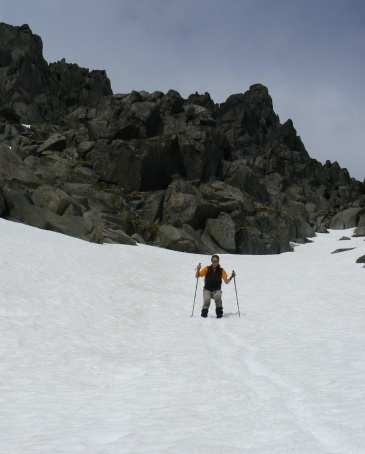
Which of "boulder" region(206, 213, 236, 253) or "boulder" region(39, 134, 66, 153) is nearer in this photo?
"boulder" region(206, 213, 236, 253)

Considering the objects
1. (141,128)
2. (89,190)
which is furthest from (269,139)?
(89,190)

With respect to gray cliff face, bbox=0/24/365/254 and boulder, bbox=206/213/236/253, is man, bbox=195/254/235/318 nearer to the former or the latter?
gray cliff face, bbox=0/24/365/254

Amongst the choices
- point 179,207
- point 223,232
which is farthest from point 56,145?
point 223,232

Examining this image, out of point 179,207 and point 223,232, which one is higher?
point 179,207

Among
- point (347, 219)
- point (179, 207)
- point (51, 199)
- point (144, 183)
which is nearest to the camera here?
point (51, 199)

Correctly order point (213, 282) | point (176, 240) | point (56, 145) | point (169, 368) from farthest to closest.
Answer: point (56, 145) → point (176, 240) → point (213, 282) → point (169, 368)

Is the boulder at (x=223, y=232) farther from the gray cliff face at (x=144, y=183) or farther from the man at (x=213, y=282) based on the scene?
the man at (x=213, y=282)

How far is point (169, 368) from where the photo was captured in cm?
989

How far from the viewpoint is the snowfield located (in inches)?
230

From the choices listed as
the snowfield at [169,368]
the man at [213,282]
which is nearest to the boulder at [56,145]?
the snowfield at [169,368]

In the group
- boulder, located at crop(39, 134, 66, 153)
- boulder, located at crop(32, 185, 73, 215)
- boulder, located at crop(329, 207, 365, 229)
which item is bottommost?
boulder, located at crop(32, 185, 73, 215)

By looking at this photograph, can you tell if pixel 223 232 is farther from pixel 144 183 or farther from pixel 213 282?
pixel 213 282

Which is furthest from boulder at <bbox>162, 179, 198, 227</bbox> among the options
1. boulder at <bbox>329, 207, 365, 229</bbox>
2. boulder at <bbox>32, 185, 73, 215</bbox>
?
boulder at <bbox>329, 207, 365, 229</bbox>

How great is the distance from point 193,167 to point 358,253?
32.8m
